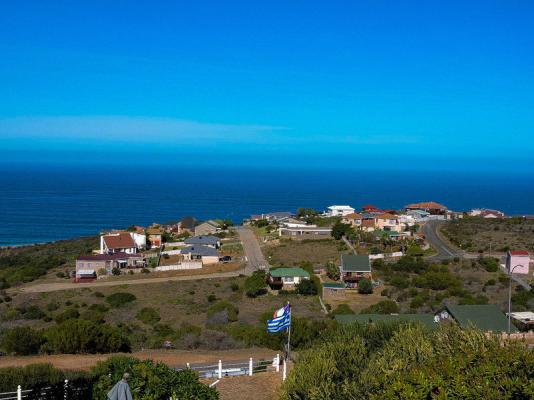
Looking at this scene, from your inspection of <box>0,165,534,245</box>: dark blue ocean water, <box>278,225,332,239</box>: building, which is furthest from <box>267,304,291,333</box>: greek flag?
<box>0,165,534,245</box>: dark blue ocean water

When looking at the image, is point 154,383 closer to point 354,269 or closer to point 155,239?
point 354,269

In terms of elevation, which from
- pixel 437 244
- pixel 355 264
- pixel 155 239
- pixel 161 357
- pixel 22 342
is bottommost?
pixel 155 239

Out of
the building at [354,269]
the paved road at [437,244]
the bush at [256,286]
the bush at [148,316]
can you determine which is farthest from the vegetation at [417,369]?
the paved road at [437,244]

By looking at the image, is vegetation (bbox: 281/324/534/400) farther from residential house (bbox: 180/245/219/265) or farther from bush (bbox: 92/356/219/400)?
residential house (bbox: 180/245/219/265)

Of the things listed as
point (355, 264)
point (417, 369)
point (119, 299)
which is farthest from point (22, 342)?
point (355, 264)

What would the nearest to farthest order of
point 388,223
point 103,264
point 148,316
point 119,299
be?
point 148,316 < point 119,299 < point 103,264 < point 388,223

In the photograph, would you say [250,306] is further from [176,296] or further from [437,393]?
[437,393]
